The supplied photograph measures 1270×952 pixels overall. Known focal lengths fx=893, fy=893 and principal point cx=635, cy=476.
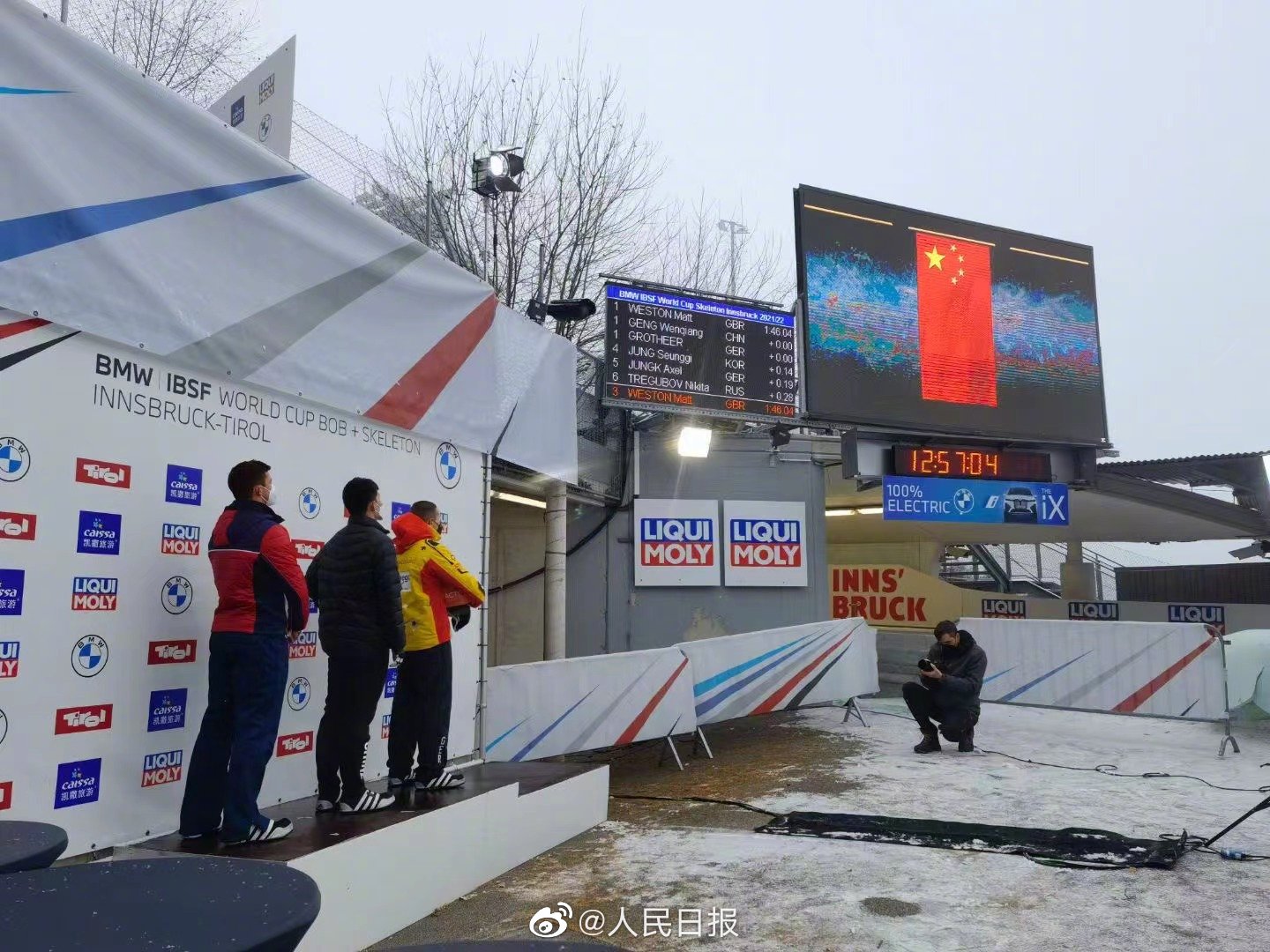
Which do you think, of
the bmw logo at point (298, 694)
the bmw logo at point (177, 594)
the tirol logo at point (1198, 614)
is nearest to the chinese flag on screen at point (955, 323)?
the bmw logo at point (298, 694)

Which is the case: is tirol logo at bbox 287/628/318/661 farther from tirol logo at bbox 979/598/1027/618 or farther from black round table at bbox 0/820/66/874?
tirol logo at bbox 979/598/1027/618

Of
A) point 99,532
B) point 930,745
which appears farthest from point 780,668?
point 99,532

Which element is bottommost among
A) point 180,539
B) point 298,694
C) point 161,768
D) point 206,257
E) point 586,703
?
point 586,703

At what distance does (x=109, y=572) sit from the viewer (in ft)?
13.2

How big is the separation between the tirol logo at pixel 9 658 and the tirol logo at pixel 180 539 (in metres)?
0.77

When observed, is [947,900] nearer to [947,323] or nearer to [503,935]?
[503,935]

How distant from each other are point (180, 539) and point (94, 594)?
50 cm

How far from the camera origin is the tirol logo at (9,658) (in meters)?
3.58

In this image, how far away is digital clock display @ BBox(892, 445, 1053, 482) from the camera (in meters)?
11.6

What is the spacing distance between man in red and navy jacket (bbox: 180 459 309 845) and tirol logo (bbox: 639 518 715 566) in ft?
28.8

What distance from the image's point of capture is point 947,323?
11.9 metres

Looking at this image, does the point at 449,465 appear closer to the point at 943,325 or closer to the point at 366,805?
the point at 366,805

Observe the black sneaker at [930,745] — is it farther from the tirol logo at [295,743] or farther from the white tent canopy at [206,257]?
the tirol logo at [295,743]

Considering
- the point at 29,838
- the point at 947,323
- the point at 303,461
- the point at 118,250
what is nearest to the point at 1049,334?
the point at 947,323
